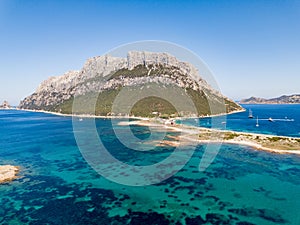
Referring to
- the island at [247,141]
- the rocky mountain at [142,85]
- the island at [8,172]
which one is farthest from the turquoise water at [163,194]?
the rocky mountain at [142,85]

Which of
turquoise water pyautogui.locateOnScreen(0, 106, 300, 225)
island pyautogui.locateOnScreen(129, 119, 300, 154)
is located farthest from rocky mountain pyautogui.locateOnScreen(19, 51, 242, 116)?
turquoise water pyautogui.locateOnScreen(0, 106, 300, 225)

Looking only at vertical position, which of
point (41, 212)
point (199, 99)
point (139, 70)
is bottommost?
point (41, 212)

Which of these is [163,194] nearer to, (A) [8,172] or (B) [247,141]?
(A) [8,172]

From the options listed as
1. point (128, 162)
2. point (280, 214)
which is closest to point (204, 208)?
point (280, 214)

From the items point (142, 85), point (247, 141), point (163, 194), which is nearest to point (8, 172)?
point (163, 194)

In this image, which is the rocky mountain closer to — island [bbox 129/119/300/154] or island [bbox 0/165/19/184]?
island [bbox 129/119/300/154]

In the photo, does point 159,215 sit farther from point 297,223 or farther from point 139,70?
point 139,70
